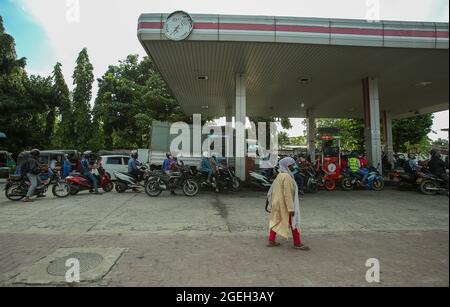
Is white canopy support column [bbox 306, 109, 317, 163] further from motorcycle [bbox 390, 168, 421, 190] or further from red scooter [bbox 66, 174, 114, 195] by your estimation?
red scooter [bbox 66, 174, 114, 195]

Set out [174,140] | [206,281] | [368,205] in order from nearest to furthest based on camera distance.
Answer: [206,281], [368,205], [174,140]

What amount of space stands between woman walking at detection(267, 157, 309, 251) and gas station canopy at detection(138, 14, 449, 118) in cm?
413

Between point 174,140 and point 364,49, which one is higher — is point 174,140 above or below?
below

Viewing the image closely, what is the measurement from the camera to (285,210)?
5035 mm

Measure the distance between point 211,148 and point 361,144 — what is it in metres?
26.0

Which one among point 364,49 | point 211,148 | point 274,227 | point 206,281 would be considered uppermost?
point 364,49

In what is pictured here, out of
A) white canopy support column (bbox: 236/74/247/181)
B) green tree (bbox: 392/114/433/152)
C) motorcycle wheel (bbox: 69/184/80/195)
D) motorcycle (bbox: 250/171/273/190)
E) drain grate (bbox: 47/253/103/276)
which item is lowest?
drain grate (bbox: 47/253/103/276)

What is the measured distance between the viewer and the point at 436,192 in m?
11.6

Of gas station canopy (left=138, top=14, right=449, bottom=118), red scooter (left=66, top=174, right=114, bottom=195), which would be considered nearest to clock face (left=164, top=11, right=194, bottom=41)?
gas station canopy (left=138, top=14, right=449, bottom=118)

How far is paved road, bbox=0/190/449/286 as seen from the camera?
153 inches

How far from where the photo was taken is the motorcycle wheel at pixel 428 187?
1158cm

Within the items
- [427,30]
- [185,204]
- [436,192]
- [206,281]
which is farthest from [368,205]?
[206,281]

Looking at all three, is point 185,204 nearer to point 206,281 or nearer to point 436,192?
point 206,281

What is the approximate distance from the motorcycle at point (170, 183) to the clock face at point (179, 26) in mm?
4539
